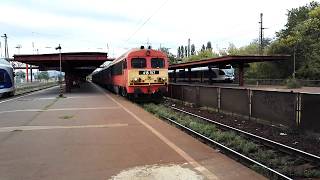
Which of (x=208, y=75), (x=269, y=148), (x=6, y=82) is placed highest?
(x=208, y=75)

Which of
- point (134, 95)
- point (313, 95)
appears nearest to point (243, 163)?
point (313, 95)

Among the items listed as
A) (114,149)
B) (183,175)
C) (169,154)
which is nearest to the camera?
(183,175)

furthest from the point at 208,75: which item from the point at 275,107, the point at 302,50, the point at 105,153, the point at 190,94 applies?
the point at 105,153

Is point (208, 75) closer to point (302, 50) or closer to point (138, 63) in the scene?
point (302, 50)

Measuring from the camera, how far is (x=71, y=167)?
8859mm

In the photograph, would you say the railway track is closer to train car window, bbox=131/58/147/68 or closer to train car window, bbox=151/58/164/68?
train car window, bbox=131/58/147/68

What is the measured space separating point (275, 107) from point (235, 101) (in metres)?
3.69

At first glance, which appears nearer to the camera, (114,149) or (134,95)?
(114,149)

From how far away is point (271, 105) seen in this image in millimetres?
14773

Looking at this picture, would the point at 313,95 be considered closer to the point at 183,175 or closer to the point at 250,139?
the point at 250,139

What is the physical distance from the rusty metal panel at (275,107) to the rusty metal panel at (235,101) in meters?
0.75

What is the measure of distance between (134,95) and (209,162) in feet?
57.6

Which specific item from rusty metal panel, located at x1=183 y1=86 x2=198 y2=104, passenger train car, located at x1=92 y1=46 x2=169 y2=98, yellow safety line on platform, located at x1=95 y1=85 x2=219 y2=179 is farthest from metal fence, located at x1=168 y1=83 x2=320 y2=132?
passenger train car, located at x1=92 y1=46 x2=169 y2=98

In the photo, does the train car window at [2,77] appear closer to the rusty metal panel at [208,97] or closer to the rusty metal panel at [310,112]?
the rusty metal panel at [208,97]
